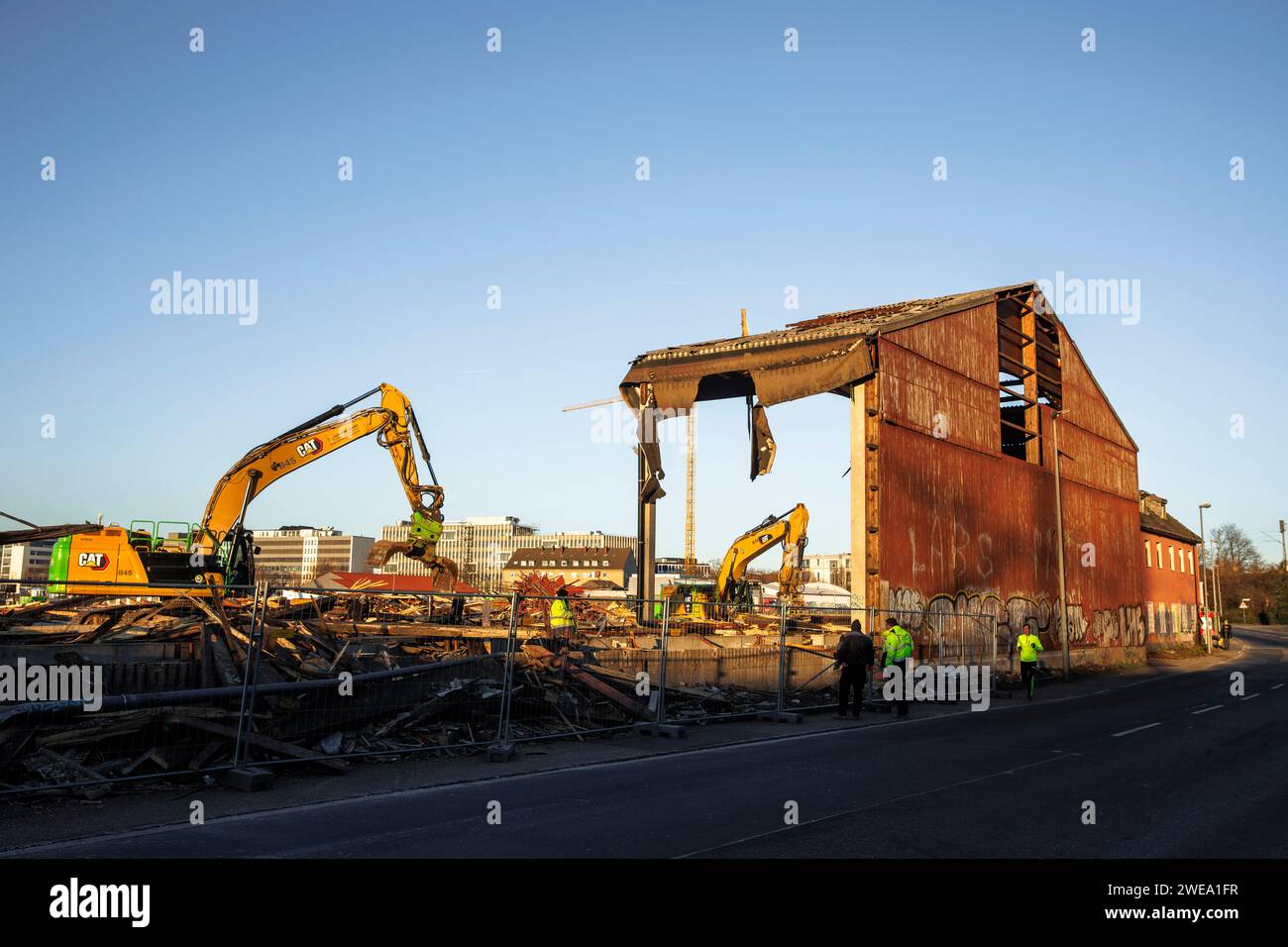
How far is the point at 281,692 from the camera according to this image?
10930mm

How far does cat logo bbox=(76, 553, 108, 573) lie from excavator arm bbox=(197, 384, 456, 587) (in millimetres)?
2150

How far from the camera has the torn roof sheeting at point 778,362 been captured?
85.3ft

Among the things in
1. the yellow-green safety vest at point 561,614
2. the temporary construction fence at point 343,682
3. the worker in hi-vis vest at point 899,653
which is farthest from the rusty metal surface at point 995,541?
the yellow-green safety vest at point 561,614

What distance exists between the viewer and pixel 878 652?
23.8 m

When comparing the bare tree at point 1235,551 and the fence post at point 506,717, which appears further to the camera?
the bare tree at point 1235,551

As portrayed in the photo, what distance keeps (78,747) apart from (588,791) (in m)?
4.98

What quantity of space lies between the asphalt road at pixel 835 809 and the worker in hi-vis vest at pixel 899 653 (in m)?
3.65

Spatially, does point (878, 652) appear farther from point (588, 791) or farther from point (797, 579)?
point (588, 791)

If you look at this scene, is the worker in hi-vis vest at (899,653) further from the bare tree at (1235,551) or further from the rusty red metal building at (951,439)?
the bare tree at (1235,551)

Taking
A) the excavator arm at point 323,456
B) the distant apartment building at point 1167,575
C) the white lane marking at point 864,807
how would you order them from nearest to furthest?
1. the white lane marking at point 864,807
2. the excavator arm at point 323,456
3. the distant apartment building at point 1167,575

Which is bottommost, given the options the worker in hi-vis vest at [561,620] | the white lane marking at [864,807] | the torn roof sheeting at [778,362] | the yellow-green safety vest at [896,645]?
the white lane marking at [864,807]

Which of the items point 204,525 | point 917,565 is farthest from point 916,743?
point 204,525

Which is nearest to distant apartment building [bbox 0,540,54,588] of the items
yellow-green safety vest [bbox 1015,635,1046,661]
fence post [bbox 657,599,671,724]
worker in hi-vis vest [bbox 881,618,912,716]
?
yellow-green safety vest [bbox 1015,635,1046,661]
